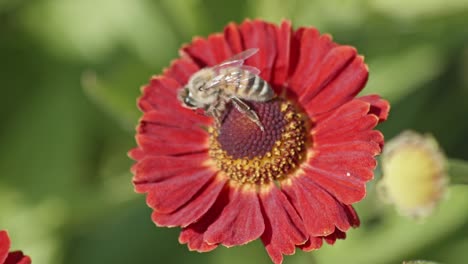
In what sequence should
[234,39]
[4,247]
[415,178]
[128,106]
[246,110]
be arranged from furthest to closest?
[128,106], [415,178], [234,39], [246,110], [4,247]

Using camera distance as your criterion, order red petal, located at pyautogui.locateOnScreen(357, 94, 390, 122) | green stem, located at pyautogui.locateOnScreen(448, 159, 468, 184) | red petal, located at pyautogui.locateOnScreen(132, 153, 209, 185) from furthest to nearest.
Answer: green stem, located at pyautogui.locateOnScreen(448, 159, 468, 184) → red petal, located at pyautogui.locateOnScreen(132, 153, 209, 185) → red petal, located at pyautogui.locateOnScreen(357, 94, 390, 122)

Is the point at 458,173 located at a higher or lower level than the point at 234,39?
lower

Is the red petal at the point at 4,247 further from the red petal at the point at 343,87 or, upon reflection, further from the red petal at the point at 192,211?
the red petal at the point at 343,87

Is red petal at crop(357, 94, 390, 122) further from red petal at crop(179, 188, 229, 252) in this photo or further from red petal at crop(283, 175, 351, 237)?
red petal at crop(179, 188, 229, 252)

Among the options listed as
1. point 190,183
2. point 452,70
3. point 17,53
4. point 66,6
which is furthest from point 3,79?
point 452,70

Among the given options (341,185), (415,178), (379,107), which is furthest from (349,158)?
(415,178)

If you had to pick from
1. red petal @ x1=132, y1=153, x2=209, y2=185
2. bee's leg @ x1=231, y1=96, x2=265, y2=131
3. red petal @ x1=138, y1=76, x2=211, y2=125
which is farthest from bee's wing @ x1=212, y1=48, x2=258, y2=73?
red petal @ x1=132, y1=153, x2=209, y2=185

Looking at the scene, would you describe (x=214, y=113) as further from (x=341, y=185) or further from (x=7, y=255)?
(x=7, y=255)

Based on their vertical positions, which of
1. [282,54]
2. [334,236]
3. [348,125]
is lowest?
[334,236]
